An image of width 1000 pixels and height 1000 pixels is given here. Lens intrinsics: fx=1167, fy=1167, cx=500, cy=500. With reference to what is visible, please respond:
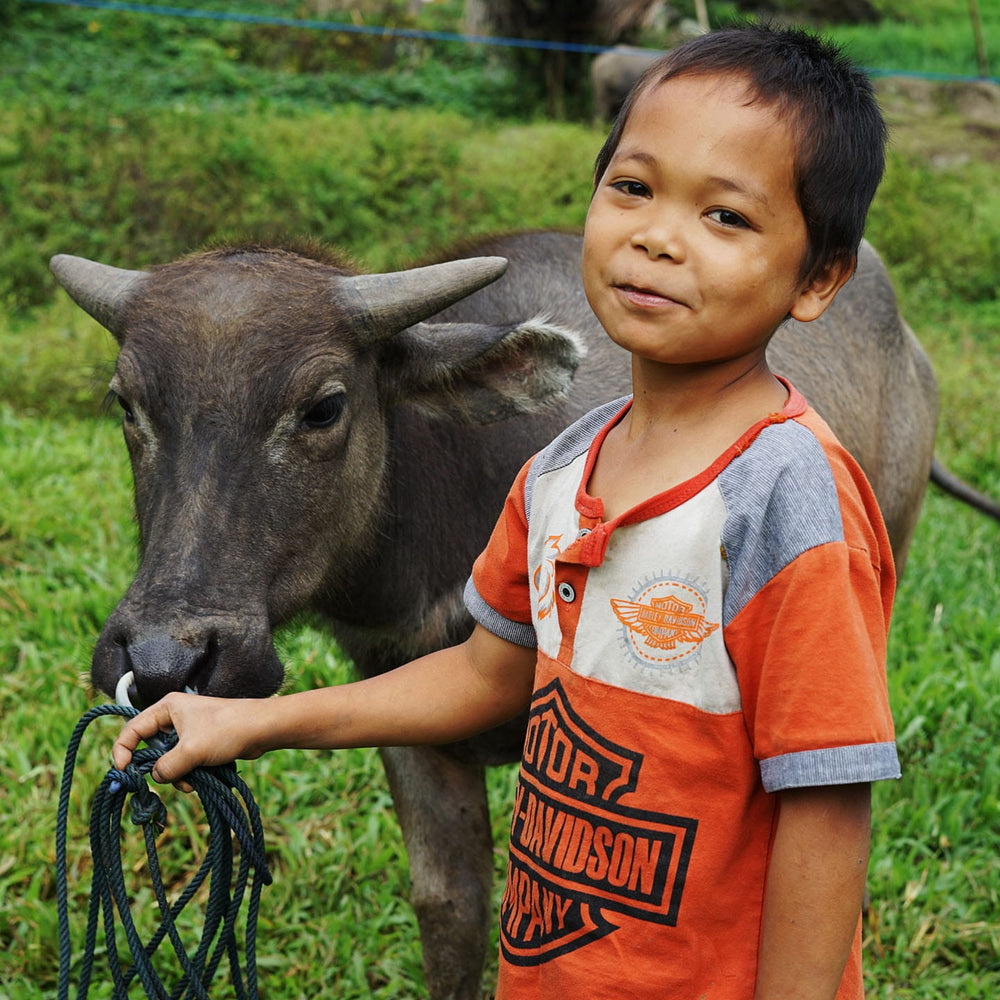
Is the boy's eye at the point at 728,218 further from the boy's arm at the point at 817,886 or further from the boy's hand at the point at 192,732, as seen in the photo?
the boy's hand at the point at 192,732

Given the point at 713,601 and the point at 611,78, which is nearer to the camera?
the point at 713,601

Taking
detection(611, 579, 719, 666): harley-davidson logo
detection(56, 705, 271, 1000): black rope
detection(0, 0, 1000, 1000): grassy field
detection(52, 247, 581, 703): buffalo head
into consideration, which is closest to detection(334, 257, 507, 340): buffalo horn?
detection(52, 247, 581, 703): buffalo head

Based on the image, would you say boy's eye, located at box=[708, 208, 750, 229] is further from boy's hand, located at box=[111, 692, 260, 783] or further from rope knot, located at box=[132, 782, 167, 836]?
rope knot, located at box=[132, 782, 167, 836]

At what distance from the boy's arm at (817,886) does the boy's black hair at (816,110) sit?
68 centimetres

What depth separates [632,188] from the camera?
4.99 feet

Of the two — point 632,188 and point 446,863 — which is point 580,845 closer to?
point 632,188

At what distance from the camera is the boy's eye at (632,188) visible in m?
1.51

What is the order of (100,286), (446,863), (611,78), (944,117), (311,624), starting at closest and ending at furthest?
(100,286), (311,624), (446,863), (611,78), (944,117)

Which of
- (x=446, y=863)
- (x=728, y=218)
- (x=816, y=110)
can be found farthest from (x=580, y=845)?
(x=446, y=863)

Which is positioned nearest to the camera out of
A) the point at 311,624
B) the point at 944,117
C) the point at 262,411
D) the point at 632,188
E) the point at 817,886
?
the point at 817,886

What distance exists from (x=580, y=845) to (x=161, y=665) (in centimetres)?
78

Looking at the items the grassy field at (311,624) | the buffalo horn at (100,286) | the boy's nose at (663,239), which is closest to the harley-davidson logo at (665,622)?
the boy's nose at (663,239)

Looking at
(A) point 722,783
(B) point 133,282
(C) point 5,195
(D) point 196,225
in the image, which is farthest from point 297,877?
(C) point 5,195

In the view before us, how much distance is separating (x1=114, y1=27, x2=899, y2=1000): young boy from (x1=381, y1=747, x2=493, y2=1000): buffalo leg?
1465mm
